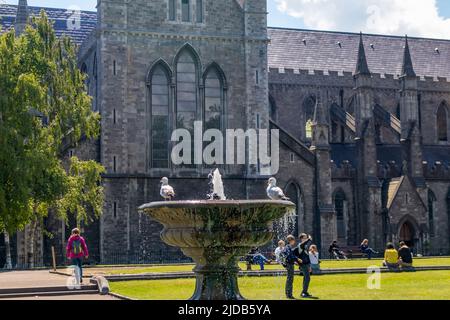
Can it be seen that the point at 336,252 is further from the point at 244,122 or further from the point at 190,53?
the point at 190,53

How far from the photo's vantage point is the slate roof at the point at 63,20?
6125 centimetres

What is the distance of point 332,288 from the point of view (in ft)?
79.4

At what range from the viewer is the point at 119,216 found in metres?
43.8

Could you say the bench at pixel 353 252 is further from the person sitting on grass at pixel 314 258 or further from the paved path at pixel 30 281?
the paved path at pixel 30 281

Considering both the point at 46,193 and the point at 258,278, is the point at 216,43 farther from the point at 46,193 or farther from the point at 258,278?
the point at 258,278

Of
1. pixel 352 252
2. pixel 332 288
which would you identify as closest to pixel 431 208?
pixel 352 252

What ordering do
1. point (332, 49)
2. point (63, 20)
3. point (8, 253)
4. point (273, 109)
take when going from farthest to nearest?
point (332, 49), point (63, 20), point (273, 109), point (8, 253)

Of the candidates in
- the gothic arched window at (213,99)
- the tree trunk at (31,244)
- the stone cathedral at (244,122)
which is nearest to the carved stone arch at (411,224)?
the stone cathedral at (244,122)

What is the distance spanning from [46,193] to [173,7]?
53.5 ft

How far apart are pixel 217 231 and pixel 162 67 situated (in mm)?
28613

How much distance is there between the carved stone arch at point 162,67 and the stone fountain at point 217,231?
89.5 feet

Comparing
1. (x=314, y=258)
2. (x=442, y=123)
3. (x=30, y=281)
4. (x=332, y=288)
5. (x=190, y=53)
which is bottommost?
(x=332, y=288)

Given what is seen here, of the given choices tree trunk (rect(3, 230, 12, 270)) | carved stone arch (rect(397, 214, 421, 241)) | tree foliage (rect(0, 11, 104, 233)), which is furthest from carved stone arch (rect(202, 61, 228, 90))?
carved stone arch (rect(397, 214, 421, 241))
